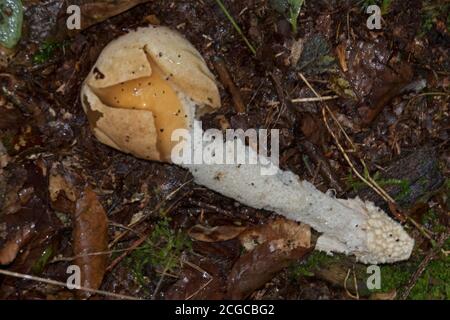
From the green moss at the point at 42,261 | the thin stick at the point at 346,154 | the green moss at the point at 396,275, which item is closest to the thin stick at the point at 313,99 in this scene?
the thin stick at the point at 346,154

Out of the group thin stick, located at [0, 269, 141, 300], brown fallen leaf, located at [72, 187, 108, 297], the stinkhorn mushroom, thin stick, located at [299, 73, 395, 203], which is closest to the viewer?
Result: the stinkhorn mushroom

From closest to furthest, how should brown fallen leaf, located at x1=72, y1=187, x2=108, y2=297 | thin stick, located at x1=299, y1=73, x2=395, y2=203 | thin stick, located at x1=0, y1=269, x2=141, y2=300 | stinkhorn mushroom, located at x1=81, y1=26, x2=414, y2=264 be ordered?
stinkhorn mushroom, located at x1=81, y1=26, x2=414, y2=264, thin stick, located at x1=0, y1=269, x2=141, y2=300, brown fallen leaf, located at x1=72, y1=187, x2=108, y2=297, thin stick, located at x1=299, y1=73, x2=395, y2=203

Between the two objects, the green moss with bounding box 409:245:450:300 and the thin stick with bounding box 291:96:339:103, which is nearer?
the green moss with bounding box 409:245:450:300

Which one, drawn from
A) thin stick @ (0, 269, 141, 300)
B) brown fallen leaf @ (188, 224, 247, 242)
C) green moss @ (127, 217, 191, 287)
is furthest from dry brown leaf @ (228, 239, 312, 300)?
thin stick @ (0, 269, 141, 300)

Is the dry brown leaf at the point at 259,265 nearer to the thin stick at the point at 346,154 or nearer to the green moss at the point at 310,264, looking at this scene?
the green moss at the point at 310,264

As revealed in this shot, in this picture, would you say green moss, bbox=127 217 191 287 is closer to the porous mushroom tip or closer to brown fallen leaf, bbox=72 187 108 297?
brown fallen leaf, bbox=72 187 108 297

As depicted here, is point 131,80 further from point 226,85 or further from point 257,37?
point 257,37
